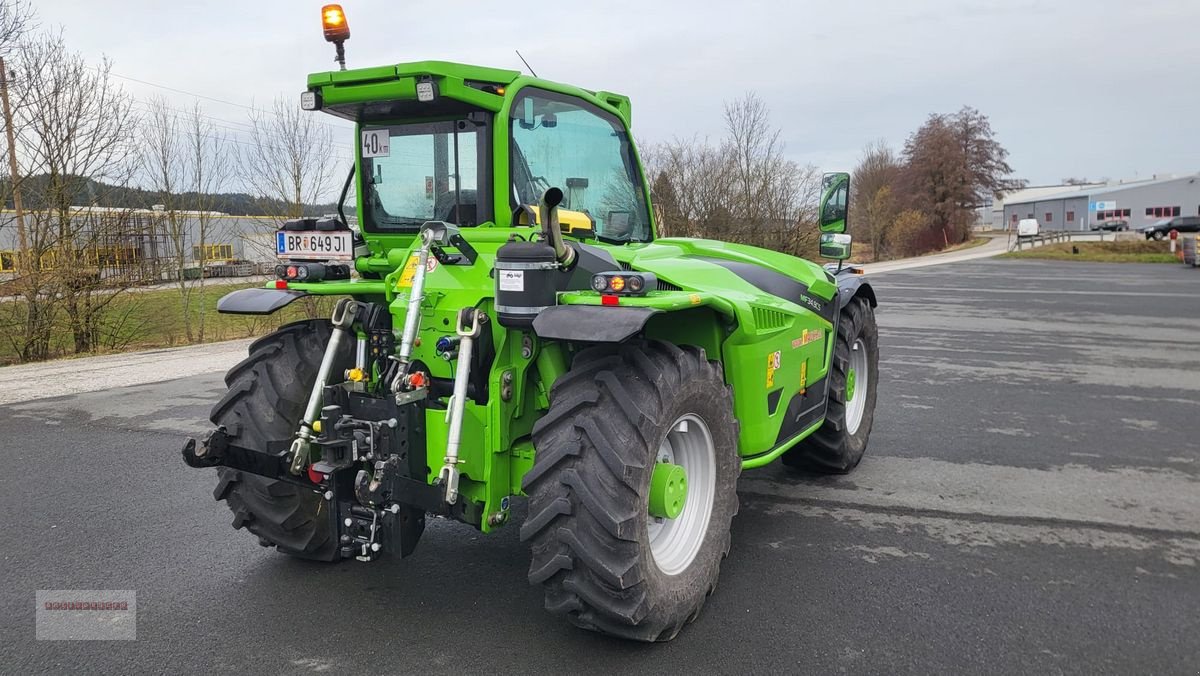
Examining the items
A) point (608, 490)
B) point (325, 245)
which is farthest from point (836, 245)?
point (325, 245)

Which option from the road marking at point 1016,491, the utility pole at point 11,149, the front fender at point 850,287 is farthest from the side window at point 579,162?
the utility pole at point 11,149

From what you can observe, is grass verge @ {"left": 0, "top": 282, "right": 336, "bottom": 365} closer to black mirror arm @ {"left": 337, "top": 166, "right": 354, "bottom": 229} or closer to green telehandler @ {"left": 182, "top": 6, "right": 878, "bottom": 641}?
black mirror arm @ {"left": 337, "top": 166, "right": 354, "bottom": 229}

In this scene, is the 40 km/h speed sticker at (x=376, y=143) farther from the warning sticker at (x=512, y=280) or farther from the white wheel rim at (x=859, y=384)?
the white wheel rim at (x=859, y=384)

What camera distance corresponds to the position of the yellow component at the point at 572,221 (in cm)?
378

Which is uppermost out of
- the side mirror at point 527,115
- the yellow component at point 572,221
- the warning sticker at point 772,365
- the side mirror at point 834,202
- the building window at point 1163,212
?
the building window at point 1163,212

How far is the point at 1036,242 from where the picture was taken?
179ft

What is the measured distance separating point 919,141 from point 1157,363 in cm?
5813

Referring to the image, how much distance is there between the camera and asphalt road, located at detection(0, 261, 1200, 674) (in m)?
3.32

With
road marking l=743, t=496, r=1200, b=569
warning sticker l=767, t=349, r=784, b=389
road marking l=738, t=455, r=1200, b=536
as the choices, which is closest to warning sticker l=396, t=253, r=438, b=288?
warning sticker l=767, t=349, r=784, b=389

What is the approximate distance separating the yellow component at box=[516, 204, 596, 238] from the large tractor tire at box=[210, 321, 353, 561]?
3.57ft

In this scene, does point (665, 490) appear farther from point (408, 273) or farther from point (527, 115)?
point (527, 115)

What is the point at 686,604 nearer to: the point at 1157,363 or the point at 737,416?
the point at 737,416

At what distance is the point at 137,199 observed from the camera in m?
17.2

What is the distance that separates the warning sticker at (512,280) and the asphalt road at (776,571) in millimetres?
1468
